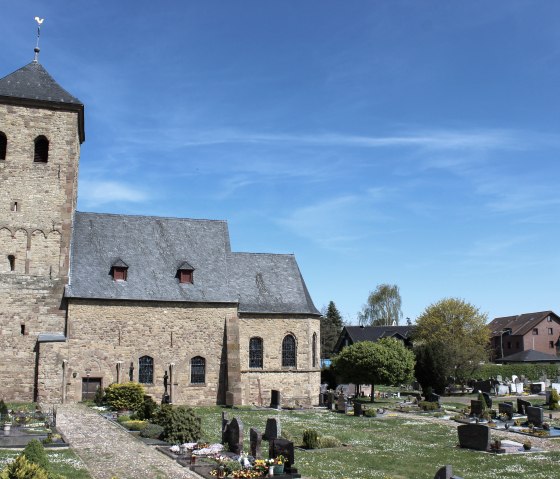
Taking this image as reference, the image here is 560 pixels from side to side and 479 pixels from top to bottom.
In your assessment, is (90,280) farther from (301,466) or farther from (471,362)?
(471,362)

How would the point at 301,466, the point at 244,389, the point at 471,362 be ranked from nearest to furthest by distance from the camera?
the point at 301,466 < the point at 244,389 < the point at 471,362

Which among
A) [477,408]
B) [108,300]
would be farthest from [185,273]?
[477,408]

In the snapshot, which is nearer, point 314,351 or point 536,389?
point 314,351

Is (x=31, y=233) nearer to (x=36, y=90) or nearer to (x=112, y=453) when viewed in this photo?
(x=36, y=90)

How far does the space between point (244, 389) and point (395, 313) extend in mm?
58288

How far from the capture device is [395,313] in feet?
302

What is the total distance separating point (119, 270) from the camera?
36.0m

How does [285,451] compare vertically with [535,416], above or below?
above

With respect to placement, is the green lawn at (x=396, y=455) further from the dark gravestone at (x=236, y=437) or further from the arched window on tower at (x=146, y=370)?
the arched window on tower at (x=146, y=370)

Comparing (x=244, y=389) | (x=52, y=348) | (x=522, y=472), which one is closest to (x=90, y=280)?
(x=52, y=348)

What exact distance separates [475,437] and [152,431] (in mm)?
11539

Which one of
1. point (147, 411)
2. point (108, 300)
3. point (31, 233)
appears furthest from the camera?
point (108, 300)


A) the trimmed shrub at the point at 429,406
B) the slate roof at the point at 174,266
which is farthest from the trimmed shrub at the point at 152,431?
the trimmed shrub at the point at 429,406

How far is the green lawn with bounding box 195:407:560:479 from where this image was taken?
55.0 feet
